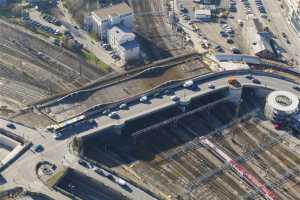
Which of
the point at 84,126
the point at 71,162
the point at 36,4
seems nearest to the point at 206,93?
the point at 84,126

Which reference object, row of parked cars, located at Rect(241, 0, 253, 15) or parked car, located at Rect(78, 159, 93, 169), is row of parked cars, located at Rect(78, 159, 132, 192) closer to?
parked car, located at Rect(78, 159, 93, 169)

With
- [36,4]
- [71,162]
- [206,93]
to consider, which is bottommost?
[71,162]

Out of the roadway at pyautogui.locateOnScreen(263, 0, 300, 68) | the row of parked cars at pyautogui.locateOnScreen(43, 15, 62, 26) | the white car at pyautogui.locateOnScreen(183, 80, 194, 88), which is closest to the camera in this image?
the white car at pyautogui.locateOnScreen(183, 80, 194, 88)

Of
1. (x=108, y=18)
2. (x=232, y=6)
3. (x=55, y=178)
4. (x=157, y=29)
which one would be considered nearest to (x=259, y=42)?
(x=232, y=6)

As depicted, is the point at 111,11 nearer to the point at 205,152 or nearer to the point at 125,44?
the point at 125,44

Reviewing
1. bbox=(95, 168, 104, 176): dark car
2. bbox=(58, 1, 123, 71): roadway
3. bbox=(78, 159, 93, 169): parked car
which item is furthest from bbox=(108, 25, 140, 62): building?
bbox=(95, 168, 104, 176): dark car

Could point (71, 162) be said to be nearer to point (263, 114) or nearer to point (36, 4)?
point (263, 114)
